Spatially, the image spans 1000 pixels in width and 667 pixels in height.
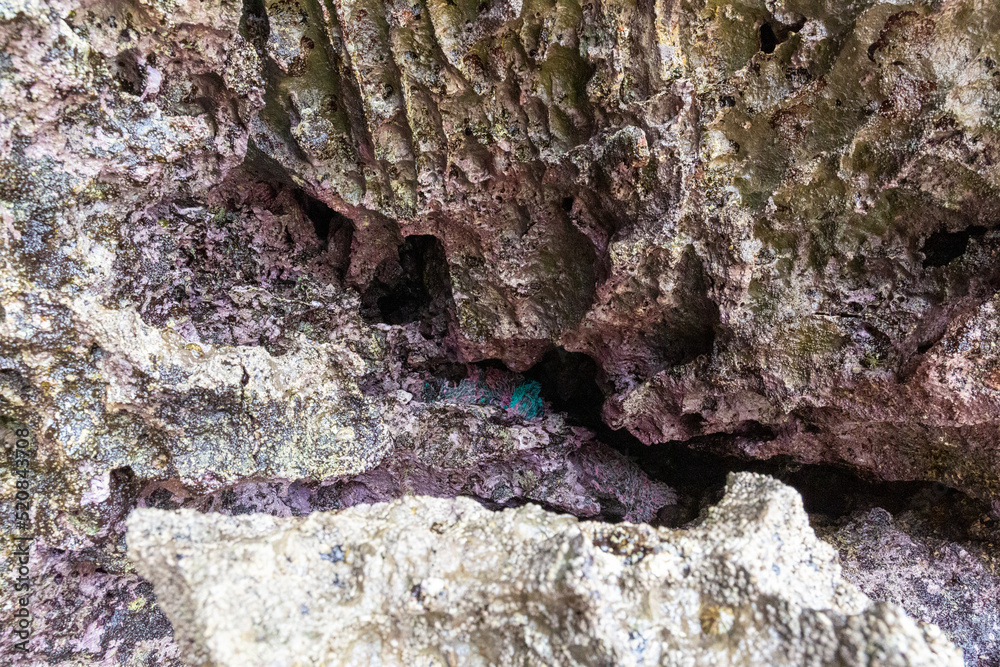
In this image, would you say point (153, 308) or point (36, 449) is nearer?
point (36, 449)

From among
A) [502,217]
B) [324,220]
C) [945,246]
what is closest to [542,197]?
[502,217]

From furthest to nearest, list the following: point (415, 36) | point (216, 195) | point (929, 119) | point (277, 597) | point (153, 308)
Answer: point (216, 195) < point (153, 308) < point (415, 36) < point (929, 119) < point (277, 597)

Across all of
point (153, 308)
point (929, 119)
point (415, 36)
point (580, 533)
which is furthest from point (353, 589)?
point (929, 119)

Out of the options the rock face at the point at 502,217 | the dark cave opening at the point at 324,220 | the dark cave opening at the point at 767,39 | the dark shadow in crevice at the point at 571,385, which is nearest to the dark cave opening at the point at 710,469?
the dark shadow in crevice at the point at 571,385

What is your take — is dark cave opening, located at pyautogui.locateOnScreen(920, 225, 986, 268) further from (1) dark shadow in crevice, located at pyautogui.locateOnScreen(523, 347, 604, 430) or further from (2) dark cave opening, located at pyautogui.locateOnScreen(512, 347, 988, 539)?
(1) dark shadow in crevice, located at pyautogui.locateOnScreen(523, 347, 604, 430)

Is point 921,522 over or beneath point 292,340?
over

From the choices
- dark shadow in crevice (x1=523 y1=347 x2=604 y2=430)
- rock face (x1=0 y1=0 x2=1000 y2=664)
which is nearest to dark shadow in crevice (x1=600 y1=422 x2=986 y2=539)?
dark shadow in crevice (x1=523 y1=347 x2=604 y2=430)

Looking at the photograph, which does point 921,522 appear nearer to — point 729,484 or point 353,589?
point 729,484
